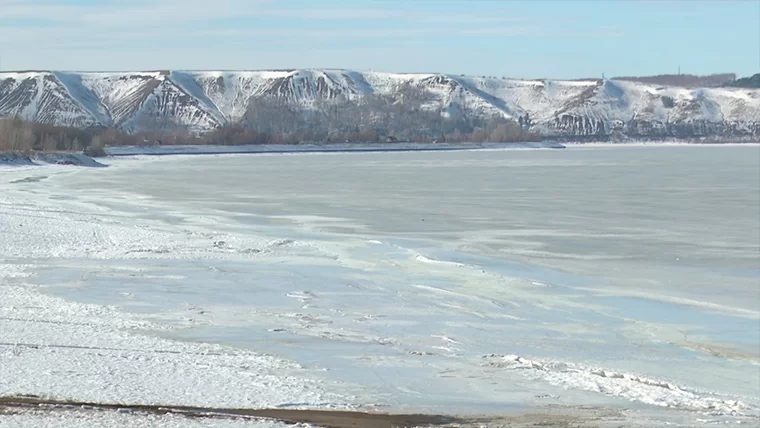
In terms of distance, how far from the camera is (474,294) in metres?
12.6

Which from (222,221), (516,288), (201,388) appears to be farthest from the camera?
(222,221)

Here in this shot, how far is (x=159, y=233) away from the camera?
1895 centimetres

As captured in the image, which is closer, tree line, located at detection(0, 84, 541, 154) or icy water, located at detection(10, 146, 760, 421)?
icy water, located at detection(10, 146, 760, 421)

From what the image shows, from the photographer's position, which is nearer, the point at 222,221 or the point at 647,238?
the point at 647,238

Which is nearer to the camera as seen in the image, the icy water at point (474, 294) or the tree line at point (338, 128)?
the icy water at point (474, 294)

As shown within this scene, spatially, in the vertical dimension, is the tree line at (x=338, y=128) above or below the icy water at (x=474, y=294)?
below

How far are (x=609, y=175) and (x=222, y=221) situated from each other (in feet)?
80.7

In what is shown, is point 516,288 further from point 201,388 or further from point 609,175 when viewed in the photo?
point 609,175

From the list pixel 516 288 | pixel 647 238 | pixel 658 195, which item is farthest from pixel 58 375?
pixel 658 195

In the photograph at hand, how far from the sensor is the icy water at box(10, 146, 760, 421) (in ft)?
27.4

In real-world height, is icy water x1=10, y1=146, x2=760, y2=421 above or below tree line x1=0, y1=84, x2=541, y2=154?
above

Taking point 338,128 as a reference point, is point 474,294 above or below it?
above

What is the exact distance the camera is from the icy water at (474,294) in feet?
27.4

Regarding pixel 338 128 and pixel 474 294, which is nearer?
pixel 474 294
